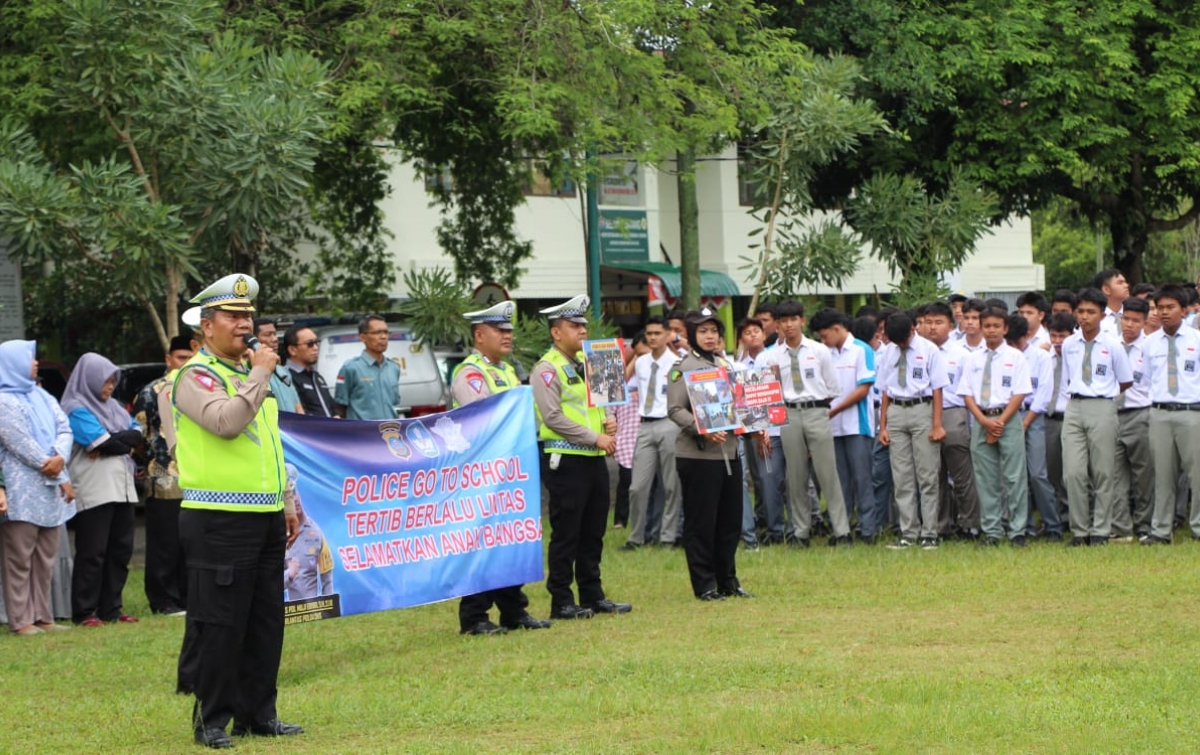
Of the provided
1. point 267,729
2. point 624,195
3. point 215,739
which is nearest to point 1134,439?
point 267,729

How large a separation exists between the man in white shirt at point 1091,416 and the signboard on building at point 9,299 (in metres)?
11.4

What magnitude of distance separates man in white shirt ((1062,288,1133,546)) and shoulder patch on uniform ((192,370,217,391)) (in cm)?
832

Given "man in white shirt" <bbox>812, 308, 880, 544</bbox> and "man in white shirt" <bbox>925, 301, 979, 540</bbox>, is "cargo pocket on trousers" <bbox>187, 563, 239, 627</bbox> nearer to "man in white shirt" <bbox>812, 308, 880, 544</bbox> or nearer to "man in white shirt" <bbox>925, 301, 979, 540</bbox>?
"man in white shirt" <bbox>812, 308, 880, 544</bbox>

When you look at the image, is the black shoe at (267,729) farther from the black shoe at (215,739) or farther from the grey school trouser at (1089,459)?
the grey school trouser at (1089,459)

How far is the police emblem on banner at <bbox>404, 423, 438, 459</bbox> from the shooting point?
1045 centimetres

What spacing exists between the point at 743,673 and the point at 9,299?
1232 cm

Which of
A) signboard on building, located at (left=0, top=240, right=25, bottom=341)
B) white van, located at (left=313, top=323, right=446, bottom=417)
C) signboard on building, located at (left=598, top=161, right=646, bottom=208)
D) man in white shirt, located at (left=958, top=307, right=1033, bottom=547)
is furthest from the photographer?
signboard on building, located at (left=598, top=161, right=646, bottom=208)

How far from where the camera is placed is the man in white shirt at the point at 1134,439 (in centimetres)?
1340

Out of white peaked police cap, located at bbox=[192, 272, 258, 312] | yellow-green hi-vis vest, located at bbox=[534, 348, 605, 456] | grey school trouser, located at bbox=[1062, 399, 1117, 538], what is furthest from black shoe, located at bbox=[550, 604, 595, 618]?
grey school trouser, located at bbox=[1062, 399, 1117, 538]

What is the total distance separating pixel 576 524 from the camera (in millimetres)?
11062

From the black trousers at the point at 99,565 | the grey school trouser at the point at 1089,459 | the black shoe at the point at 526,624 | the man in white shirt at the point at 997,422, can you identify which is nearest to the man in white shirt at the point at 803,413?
the man in white shirt at the point at 997,422

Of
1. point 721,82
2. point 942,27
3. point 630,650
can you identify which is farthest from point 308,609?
point 942,27

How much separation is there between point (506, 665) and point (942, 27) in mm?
19719

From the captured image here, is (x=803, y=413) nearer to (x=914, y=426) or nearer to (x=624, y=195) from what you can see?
(x=914, y=426)
